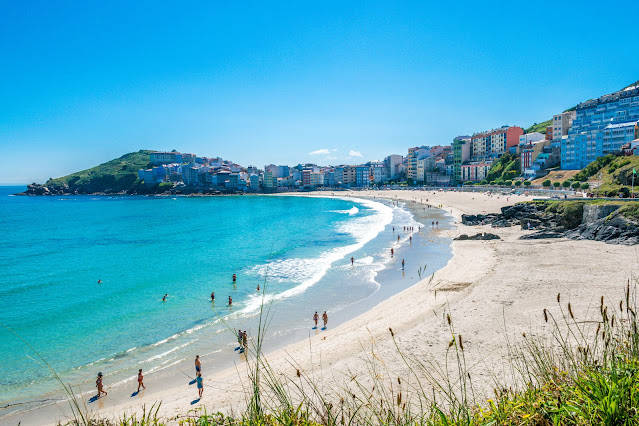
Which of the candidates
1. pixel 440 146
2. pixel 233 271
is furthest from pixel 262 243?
pixel 440 146

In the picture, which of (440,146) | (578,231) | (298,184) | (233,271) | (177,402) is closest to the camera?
(177,402)

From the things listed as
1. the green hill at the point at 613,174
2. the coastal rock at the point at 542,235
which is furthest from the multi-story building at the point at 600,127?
the coastal rock at the point at 542,235

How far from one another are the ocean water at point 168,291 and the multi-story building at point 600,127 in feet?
164

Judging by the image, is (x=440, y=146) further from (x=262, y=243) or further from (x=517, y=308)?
(x=517, y=308)

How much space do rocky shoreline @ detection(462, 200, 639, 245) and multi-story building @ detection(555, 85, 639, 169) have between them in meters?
41.0

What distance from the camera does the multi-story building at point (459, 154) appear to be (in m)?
112

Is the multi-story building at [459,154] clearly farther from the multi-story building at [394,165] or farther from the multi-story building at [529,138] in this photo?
the multi-story building at [394,165]

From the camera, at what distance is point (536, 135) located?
95.3 metres

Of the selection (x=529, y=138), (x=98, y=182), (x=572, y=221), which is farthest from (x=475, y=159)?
(x=98, y=182)

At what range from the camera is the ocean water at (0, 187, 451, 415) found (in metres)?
14.2

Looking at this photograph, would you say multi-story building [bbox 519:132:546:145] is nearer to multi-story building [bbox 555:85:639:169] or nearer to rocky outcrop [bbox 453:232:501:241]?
multi-story building [bbox 555:85:639:169]

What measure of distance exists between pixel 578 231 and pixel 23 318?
A: 37754 mm

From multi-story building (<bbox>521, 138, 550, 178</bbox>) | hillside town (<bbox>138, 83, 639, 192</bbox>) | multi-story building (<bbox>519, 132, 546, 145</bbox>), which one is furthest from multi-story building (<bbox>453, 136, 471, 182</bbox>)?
multi-story building (<bbox>521, 138, 550, 178</bbox>)

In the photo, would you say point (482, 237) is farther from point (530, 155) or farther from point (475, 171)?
point (475, 171)
